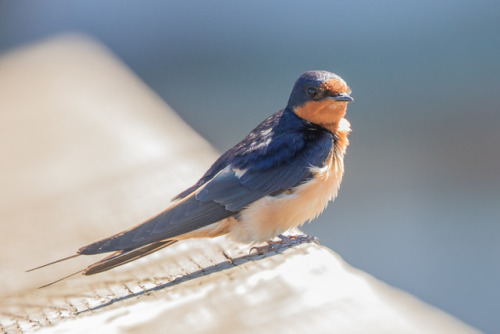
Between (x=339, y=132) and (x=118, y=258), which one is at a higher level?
(x=339, y=132)

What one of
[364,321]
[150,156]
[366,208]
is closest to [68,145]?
[150,156]

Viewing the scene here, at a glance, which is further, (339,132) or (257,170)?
(339,132)

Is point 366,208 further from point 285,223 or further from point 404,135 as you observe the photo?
point 285,223

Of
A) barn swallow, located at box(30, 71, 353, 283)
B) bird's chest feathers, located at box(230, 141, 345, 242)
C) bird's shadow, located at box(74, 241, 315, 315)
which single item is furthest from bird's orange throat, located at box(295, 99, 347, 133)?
bird's shadow, located at box(74, 241, 315, 315)

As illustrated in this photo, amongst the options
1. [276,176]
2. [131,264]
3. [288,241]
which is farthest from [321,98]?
[131,264]

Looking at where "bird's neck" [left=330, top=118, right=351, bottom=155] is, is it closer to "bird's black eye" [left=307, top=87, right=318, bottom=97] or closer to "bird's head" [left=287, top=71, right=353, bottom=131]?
"bird's head" [left=287, top=71, right=353, bottom=131]

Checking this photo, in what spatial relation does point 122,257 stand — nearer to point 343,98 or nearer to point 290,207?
point 290,207
